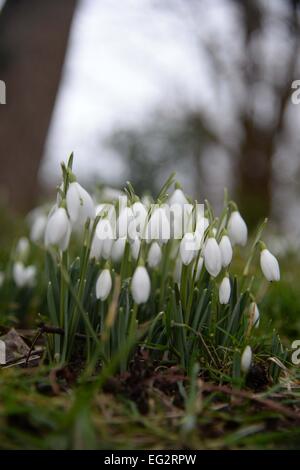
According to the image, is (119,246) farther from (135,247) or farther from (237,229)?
(237,229)

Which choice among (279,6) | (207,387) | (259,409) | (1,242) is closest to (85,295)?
(207,387)

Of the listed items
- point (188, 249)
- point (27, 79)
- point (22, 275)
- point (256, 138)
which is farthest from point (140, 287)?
point (256, 138)

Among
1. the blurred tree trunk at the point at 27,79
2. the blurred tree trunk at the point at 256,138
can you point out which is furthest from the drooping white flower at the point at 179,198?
the blurred tree trunk at the point at 256,138

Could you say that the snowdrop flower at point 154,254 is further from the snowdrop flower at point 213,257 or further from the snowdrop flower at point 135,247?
the snowdrop flower at point 213,257

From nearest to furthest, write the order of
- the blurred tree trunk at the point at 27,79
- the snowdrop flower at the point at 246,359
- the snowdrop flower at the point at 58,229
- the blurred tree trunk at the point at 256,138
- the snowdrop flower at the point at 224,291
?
the snowdrop flower at the point at 58,229, the snowdrop flower at the point at 246,359, the snowdrop flower at the point at 224,291, the blurred tree trunk at the point at 27,79, the blurred tree trunk at the point at 256,138

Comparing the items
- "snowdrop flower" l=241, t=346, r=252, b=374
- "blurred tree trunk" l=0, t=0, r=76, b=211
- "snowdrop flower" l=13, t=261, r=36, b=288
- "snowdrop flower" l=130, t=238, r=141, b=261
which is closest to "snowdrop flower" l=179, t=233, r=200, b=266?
"snowdrop flower" l=130, t=238, r=141, b=261

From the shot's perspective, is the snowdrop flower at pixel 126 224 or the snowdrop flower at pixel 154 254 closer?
the snowdrop flower at pixel 126 224
